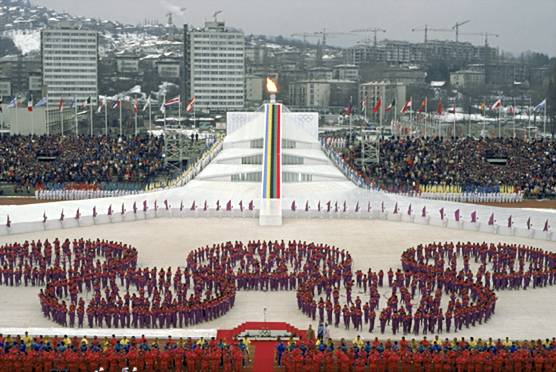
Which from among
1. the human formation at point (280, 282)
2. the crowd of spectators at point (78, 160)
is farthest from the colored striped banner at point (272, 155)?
the crowd of spectators at point (78, 160)

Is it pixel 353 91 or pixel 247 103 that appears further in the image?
pixel 353 91

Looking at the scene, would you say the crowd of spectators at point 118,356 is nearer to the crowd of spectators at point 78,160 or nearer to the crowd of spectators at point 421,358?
the crowd of spectators at point 421,358

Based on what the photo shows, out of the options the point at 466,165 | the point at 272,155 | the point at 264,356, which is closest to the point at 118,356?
the point at 264,356

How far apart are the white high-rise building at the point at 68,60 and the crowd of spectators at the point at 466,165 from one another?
275ft

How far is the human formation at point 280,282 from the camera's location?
26.7 m

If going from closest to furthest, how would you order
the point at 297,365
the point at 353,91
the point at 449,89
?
the point at 297,365 → the point at 353,91 → the point at 449,89

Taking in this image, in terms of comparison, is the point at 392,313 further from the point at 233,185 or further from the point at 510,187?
the point at 510,187

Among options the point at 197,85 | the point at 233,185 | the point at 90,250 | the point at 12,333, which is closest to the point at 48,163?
the point at 233,185

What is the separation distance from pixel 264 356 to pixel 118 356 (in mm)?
4134

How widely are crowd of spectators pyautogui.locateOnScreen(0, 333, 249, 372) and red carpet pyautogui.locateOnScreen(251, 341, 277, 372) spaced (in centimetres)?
50

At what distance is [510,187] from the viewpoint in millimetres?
55062

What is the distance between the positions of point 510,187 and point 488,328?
2971 cm

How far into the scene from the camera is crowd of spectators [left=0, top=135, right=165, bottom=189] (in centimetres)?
5744

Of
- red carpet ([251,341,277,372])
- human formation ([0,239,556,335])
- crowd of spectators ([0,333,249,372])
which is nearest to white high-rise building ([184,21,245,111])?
human formation ([0,239,556,335])
